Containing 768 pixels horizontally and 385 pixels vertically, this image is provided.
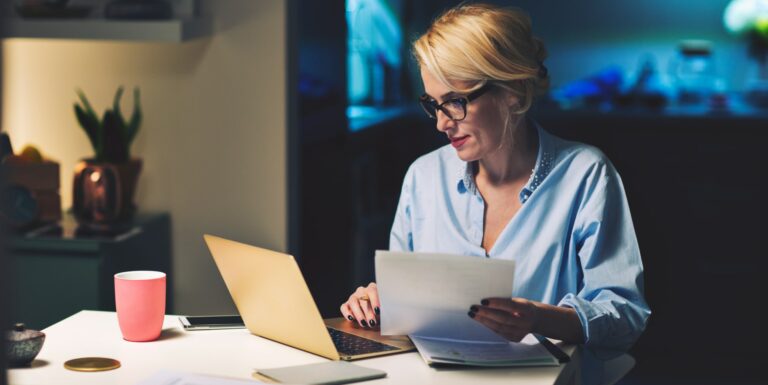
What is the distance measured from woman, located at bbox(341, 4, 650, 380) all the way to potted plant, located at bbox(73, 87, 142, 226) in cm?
130

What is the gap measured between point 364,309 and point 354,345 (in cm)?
15

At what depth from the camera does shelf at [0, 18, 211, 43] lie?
2830mm

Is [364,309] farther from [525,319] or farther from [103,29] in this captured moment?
[103,29]

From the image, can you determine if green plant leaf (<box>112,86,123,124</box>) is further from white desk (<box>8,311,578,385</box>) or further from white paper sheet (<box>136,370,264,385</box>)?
white paper sheet (<box>136,370,264,385</box>)

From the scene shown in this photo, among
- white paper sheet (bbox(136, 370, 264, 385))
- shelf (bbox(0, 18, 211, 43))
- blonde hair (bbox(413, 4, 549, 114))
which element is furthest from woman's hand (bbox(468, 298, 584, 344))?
shelf (bbox(0, 18, 211, 43))

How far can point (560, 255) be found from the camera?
181cm

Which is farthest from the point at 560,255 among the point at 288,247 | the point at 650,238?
the point at 288,247

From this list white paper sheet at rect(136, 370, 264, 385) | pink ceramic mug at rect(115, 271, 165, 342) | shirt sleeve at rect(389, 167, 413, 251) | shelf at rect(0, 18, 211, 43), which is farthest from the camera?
shelf at rect(0, 18, 211, 43)

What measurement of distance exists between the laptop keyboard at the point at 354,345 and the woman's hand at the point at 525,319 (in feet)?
0.52

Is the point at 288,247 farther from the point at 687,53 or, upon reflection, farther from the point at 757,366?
the point at 687,53

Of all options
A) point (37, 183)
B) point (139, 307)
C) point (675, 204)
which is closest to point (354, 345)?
point (139, 307)

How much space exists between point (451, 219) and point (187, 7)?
145 cm

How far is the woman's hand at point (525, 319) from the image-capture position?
4.62 ft

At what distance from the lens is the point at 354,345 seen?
58.9 inches
